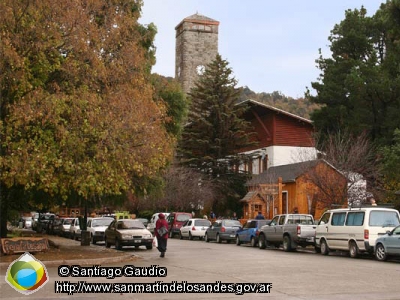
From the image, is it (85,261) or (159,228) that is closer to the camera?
(85,261)

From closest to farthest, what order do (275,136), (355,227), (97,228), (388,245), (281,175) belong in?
(388,245) < (355,227) < (97,228) < (281,175) < (275,136)

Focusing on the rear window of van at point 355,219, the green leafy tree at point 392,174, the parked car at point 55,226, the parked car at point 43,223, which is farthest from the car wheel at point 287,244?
the parked car at point 43,223

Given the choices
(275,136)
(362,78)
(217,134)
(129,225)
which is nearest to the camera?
(129,225)

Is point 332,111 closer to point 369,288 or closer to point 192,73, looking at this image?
point 369,288

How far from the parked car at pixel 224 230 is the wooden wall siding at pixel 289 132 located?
24936 mm

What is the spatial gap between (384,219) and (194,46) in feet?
249

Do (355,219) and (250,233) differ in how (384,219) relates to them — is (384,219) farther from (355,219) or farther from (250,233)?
(250,233)

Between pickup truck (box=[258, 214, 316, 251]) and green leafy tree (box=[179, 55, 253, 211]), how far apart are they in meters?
25.0

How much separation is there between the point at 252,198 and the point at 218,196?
245 inches

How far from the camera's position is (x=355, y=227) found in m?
24.2

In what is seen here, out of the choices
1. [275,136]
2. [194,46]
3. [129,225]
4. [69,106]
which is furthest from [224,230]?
[194,46]

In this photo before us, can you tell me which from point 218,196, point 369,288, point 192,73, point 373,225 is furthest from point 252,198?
point 192,73

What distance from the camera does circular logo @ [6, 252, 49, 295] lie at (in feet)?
38.3

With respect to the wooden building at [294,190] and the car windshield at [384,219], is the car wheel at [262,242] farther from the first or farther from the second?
the car windshield at [384,219]
